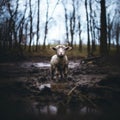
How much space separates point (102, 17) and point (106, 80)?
14.9 ft

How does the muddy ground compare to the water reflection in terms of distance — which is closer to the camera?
the muddy ground

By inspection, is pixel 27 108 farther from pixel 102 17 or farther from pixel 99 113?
pixel 102 17

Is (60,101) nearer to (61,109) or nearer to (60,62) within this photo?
(61,109)

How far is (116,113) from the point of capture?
408 cm

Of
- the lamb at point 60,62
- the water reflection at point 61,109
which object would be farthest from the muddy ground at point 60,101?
the lamb at point 60,62

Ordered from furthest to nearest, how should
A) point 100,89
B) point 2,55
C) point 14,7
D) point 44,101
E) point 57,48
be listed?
point 14,7 < point 2,55 < point 57,48 < point 100,89 < point 44,101

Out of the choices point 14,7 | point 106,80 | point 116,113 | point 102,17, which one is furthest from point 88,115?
point 14,7

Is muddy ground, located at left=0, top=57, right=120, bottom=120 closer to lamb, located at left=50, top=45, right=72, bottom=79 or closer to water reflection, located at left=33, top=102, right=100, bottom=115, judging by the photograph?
water reflection, located at left=33, top=102, right=100, bottom=115

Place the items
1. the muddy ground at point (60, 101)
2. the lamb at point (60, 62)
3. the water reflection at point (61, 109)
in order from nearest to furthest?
the muddy ground at point (60, 101)
the water reflection at point (61, 109)
the lamb at point (60, 62)

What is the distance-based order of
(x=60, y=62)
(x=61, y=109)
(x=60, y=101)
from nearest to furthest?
(x=61, y=109)
(x=60, y=101)
(x=60, y=62)

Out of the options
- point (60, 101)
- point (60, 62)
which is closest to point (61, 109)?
point (60, 101)

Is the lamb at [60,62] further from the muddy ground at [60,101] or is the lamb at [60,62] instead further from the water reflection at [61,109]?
the water reflection at [61,109]

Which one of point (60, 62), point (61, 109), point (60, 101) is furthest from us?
point (60, 62)

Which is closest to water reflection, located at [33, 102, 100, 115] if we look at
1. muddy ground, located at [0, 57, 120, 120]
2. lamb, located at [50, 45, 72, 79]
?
muddy ground, located at [0, 57, 120, 120]
